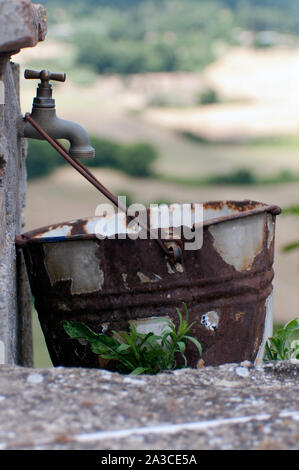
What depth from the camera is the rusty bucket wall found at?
2.58 m

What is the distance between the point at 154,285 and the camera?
258 centimetres

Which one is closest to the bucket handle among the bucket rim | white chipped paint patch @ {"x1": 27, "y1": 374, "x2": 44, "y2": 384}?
the bucket rim

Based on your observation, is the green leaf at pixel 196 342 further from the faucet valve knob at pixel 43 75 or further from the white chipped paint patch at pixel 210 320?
the faucet valve knob at pixel 43 75

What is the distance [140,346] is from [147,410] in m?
0.63

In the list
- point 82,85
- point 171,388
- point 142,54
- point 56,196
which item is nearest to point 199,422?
point 171,388

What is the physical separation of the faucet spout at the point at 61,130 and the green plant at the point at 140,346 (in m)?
0.76

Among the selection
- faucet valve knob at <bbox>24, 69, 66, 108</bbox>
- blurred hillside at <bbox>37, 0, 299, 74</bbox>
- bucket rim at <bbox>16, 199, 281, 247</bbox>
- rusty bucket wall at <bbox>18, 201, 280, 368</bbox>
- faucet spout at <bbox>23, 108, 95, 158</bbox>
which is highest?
blurred hillside at <bbox>37, 0, 299, 74</bbox>

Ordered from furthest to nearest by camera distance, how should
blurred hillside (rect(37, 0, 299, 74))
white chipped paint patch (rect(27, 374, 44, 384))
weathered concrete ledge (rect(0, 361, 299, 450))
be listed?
blurred hillside (rect(37, 0, 299, 74)), white chipped paint patch (rect(27, 374, 44, 384)), weathered concrete ledge (rect(0, 361, 299, 450))

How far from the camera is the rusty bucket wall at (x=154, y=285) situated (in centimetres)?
258

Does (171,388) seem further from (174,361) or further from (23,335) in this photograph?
(23,335)

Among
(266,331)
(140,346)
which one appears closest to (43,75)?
(140,346)

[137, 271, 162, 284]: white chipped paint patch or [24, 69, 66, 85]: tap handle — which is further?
[24, 69, 66, 85]: tap handle

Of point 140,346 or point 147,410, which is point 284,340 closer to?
point 140,346

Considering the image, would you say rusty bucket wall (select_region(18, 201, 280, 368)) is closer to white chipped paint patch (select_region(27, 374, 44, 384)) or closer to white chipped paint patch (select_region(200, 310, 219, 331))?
white chipped paint patch (select_region(200, 310, 219, 331))
